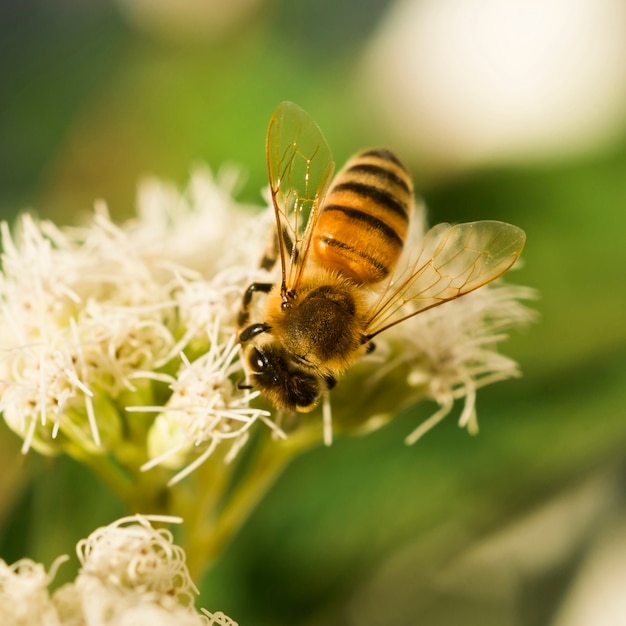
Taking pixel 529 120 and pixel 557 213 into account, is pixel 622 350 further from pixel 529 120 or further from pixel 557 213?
pixel 529 120

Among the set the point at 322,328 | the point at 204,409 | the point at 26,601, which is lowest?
the point at 26,601

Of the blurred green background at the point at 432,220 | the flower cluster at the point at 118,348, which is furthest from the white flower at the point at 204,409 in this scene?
the blurred green background at the point at 432,220

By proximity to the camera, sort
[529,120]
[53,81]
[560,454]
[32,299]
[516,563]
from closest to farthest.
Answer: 1. [32,299]
2. [560,454]
3. [516,563]
4. [529,120]
5. [53,81]

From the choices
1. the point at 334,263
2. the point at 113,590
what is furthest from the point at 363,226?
the point at 113,590

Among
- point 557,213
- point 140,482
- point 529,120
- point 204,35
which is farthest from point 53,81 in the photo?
point 140,482

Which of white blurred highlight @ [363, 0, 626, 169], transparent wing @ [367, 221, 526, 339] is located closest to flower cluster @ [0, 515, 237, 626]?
transparent wing @ [367, 221, 526, 339]

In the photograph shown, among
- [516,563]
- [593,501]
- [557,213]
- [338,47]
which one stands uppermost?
[338,47]

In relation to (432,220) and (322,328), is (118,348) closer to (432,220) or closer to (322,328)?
(322,328)
